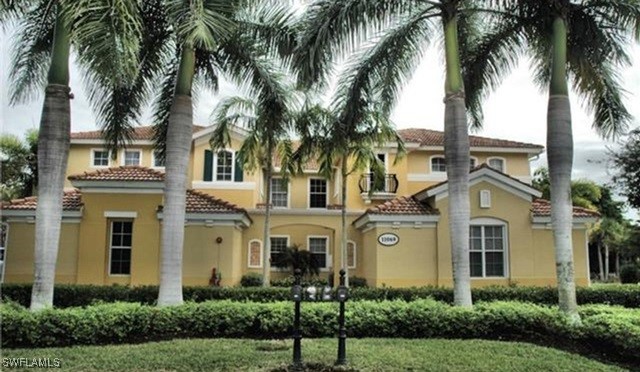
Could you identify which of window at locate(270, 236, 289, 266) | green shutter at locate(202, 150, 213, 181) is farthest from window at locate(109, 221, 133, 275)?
window at locate(270, 236, 289, 266)

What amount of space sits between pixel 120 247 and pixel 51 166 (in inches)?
319

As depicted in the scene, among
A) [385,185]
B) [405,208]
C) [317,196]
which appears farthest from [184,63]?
[385,185]

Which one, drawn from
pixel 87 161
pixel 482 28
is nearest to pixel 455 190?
pixel 482 28

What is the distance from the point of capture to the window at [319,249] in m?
24.7

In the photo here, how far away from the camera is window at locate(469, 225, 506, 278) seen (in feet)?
61.0

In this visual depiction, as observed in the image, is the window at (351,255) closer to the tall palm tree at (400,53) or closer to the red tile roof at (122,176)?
the red tile roof at (122,176)

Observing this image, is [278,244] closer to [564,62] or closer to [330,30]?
[330,30]

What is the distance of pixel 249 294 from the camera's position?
1372 centimetres

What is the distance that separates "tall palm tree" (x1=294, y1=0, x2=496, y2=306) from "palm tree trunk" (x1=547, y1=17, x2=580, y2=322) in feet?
6.06

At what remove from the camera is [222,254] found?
59.8 feet

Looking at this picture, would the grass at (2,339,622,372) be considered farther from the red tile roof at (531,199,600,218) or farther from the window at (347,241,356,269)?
the window at (347,241,356,269)

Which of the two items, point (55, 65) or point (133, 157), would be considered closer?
point (55, 65)

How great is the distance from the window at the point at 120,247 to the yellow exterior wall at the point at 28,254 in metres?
1.20

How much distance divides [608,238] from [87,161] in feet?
152
